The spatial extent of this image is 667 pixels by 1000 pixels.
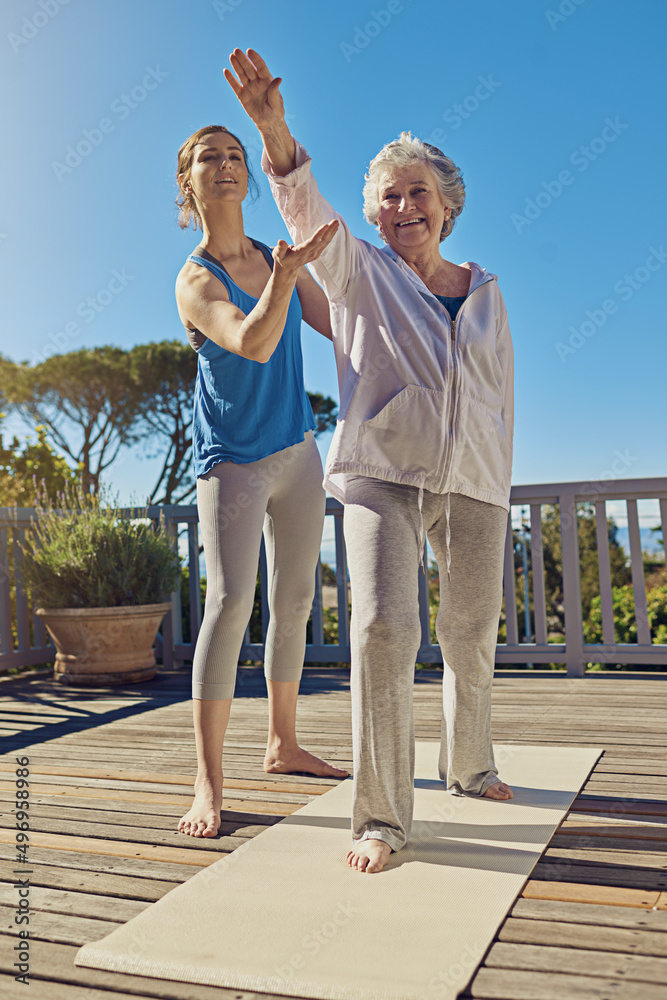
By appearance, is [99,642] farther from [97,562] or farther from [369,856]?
[369,856]

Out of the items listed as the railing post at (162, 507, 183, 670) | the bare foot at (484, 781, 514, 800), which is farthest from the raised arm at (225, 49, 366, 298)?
the railing post at (162, 507, 183, 670)

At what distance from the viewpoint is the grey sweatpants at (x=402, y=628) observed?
4.97 feet

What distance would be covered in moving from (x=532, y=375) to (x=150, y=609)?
13077mm

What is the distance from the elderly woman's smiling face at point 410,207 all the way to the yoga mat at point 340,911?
130 centimetres

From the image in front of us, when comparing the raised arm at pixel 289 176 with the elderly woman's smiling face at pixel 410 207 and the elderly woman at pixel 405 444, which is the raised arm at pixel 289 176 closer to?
the elderly woman at pixel 405 444

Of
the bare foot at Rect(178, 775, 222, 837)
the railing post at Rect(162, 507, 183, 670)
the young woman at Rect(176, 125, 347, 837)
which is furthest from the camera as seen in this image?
→ the railing post at Rect(162, 507, 183, 670)

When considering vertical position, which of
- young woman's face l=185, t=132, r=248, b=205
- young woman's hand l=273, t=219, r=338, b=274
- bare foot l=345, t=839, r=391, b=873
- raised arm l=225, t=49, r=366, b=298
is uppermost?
young woman's face l=185, t=132, r=248, b=205

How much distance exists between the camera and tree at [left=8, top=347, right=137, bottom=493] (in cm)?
1628

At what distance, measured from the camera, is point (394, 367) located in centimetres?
164

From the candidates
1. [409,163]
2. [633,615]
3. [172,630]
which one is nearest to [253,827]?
[409,163]

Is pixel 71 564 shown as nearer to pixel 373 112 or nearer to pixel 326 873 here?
pixel 326 873

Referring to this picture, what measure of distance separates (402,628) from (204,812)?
67 cm

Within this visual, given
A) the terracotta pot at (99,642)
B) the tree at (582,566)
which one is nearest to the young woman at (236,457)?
the terracotta pot at (99,642)

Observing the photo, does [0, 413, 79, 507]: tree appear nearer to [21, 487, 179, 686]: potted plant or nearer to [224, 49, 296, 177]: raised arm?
[21, 487, 179, 686]: potted plant
